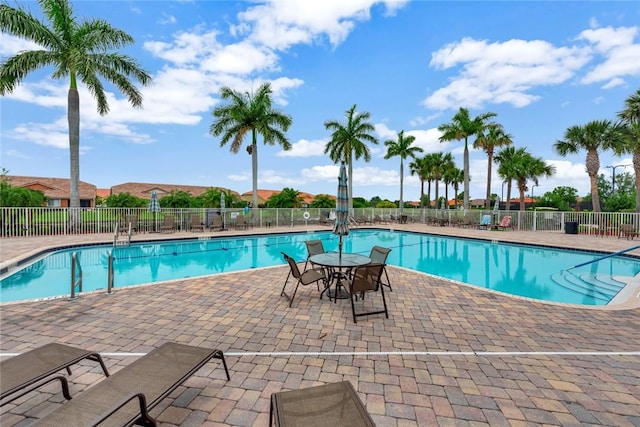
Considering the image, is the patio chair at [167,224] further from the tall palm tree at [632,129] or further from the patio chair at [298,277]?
the tall palm tree at [632,129]

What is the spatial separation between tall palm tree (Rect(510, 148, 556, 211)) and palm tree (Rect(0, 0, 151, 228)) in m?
26.5

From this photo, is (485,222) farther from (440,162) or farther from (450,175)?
(450,175)

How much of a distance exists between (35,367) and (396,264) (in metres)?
8.49

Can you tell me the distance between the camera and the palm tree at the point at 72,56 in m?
11.5

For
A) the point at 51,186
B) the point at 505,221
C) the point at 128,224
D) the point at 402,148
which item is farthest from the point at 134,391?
the point at 51,186

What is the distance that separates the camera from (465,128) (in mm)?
22078

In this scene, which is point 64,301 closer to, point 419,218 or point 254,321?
point 254,321

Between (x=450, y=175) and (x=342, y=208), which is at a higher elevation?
(x=450, y=175)

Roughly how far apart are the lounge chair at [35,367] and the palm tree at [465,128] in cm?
2319

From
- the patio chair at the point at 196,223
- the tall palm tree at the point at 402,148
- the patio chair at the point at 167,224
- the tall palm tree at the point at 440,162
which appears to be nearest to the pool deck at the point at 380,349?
the patio chair at the point at 167,224

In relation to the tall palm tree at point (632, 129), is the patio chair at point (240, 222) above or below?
below

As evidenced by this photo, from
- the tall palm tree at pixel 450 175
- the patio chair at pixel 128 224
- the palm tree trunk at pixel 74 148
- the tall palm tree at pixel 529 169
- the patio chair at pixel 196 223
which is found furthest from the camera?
the tall palm tree at pixel 450 175

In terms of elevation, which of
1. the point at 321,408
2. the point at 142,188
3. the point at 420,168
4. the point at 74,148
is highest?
the point at 420,168

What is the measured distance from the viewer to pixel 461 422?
6.45ft
